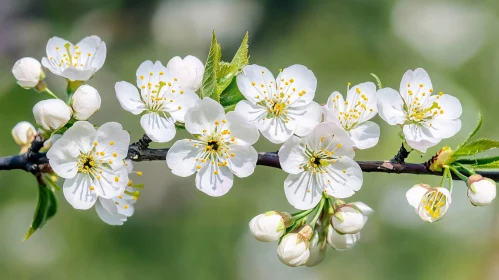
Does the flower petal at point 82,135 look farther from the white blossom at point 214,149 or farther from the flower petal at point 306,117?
the flower petal at point 306,117

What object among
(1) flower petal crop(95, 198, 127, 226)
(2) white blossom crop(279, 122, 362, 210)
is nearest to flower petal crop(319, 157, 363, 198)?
(2) white blossom crop(279, 122, 362, 210)

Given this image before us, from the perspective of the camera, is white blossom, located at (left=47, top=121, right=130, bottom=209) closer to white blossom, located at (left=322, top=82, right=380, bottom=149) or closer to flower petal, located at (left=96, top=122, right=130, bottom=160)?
flower petal, located at (left=96, top=122, right=130, bottom=160)

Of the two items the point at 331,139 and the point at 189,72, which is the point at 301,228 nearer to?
the point at 331,139

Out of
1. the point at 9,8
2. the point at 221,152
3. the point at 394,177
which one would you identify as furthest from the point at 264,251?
the point at 9,8

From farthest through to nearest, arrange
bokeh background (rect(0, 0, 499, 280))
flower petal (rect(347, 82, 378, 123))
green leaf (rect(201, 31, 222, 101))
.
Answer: bokeh background (rect(0, 0, 499, 280)) < flower petal (rect(347, 82, 378, 123)) < green leaf (rect(201, 31, 222, 101))

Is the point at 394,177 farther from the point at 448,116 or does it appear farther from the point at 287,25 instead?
the point at 448,116

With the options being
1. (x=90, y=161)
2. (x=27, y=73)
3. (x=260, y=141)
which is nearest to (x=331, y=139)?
(x=90, y=161)
